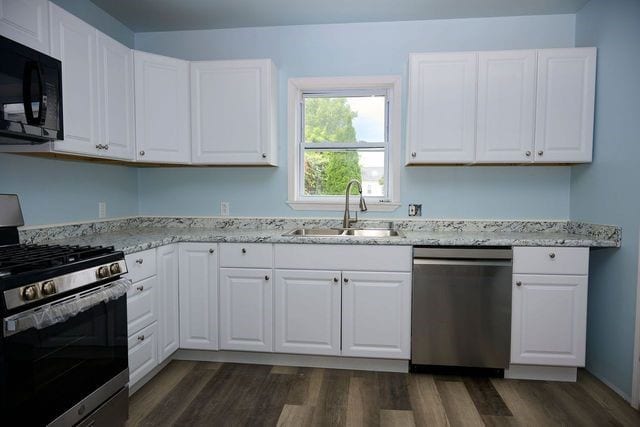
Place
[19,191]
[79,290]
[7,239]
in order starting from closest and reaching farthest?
[79,290] < [7,239] < [19,191]

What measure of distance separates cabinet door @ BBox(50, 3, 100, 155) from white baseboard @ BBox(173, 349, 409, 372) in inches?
60.6

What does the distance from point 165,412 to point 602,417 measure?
2.36 meters

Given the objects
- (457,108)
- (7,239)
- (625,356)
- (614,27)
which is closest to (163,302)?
(7,239)

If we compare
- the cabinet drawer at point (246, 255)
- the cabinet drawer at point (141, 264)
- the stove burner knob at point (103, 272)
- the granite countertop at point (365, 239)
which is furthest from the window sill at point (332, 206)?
the stove burner knob at point (103, 272)

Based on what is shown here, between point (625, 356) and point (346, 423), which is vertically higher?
point (625, 356)

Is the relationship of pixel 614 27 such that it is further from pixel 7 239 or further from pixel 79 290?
pixel 7 239

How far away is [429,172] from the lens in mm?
3053

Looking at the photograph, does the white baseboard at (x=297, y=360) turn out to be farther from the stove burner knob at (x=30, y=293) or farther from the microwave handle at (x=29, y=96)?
the microwave handle at (x=29, y=96)

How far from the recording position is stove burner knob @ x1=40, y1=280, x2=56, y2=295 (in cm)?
142

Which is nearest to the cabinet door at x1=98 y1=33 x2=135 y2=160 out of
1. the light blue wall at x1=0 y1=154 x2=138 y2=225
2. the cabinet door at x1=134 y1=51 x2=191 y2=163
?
the cabinet door at x1=134 y1=51 x2=191 y2=163

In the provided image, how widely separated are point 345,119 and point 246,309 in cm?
171

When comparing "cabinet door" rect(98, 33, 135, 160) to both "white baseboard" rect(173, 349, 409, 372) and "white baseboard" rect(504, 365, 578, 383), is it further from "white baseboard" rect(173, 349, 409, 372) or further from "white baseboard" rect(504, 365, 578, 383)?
"white baseboard" rect(504, 365, 578, 383)

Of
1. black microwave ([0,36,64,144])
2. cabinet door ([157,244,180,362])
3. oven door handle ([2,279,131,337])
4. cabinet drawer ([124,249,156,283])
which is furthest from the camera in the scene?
cabinet door ([157,244,180,362])

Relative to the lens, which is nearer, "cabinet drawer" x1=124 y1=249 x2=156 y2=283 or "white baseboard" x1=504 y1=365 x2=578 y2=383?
"cabinet drawer" x1=124 y1=249 x2=156 y2=283
